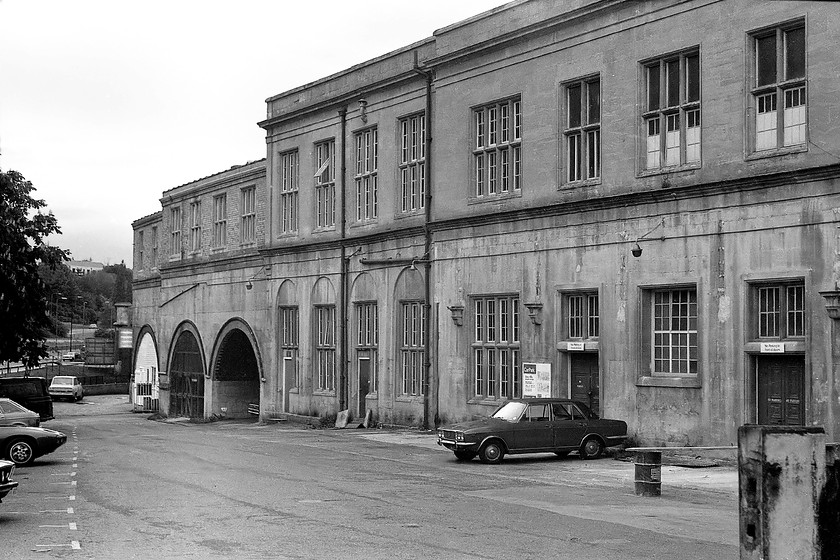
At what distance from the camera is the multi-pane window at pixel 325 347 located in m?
41.7

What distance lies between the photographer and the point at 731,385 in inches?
981

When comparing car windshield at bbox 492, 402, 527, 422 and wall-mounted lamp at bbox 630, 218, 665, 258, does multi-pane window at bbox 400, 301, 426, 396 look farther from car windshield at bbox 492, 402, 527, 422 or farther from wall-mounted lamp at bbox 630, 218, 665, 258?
wall-mounted lamp at bbox 630, 218, 665, 258

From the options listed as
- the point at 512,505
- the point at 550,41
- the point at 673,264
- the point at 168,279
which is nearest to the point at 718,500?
the point at 512,505

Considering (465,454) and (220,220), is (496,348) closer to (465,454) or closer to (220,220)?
(465,454)

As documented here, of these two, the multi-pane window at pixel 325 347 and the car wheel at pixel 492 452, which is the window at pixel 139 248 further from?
the car wheel at pixel 492 452

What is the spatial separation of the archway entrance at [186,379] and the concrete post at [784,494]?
155ft

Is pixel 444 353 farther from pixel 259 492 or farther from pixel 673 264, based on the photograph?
pixel 259 492

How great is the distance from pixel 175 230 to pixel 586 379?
33276mm

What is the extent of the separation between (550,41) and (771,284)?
9.85 meters

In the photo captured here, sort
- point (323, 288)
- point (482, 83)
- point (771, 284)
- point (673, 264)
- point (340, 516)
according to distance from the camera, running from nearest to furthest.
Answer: point (340, 516) < point (771, 284) < point (673, 264) < point (482, 83) < point (323, 288)

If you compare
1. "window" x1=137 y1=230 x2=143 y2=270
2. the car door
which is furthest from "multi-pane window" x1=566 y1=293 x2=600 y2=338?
"window" x1=137 y1=230 x2=143 y2=270

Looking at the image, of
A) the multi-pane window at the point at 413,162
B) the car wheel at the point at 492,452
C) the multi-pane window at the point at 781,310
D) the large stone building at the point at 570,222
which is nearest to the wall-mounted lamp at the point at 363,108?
the large stone building at the point at 570,222

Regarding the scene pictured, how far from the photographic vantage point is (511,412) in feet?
85.2

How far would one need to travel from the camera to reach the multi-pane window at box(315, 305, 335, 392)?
137 ft
